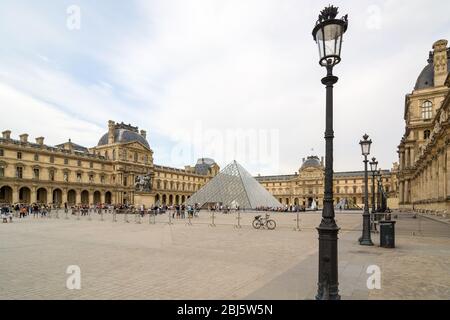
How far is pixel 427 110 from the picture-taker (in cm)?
4806

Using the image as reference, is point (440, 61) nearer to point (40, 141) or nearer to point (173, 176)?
point (40, 141)

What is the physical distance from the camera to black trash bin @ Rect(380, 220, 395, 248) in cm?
1072

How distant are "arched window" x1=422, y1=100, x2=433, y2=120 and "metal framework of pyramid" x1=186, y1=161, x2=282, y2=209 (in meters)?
25.6

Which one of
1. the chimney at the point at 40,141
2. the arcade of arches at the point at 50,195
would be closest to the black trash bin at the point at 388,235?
the arcade of arches at the point at 50,195

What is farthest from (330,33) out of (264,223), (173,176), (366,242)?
(173,176)

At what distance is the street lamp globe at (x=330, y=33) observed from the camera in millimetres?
4930

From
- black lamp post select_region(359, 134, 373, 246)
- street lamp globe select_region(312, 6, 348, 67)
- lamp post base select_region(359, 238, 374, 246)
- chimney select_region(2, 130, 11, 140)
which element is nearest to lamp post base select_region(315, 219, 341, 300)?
street lamp globe select_region(312, 6, 348, 67)

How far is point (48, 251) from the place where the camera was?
9.92 metres

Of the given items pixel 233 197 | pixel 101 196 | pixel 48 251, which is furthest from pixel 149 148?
pixel 48 251

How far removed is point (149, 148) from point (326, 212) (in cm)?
8260

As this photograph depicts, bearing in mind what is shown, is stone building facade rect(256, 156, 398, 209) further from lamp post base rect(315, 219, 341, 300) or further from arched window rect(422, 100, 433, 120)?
lamp post base rect(315, 219, 341, 300)

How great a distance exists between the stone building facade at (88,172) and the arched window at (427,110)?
40.5 metres

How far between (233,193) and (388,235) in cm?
3821
